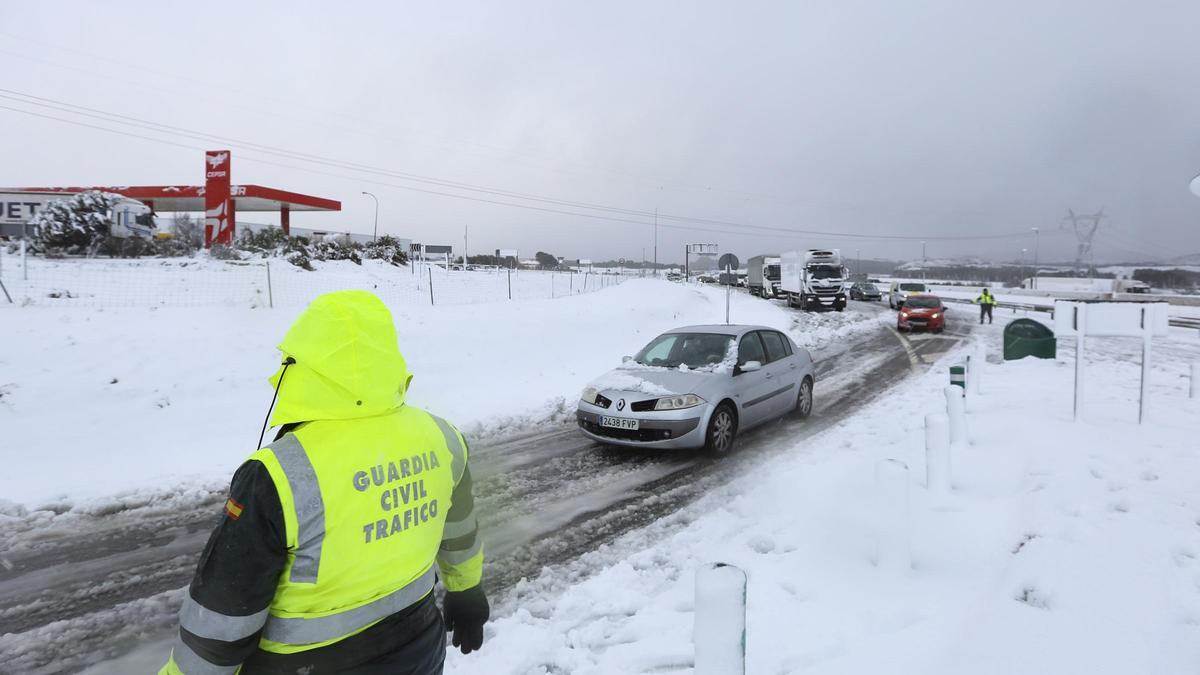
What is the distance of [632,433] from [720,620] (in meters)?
5.01

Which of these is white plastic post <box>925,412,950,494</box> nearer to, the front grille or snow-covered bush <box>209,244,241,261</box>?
the front grille

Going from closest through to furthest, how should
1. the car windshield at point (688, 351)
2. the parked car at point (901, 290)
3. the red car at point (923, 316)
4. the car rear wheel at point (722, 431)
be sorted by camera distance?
the car rear wheel at point (722, 431), the car windshield at point (688, 351), the red car at point (923, 316), the parked car at point (901, 290)

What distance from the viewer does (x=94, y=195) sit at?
22828 mm

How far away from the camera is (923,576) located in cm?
398

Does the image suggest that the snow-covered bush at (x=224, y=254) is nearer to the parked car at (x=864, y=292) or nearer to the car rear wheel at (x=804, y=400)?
the car rear wheel at (x=804, y=400)

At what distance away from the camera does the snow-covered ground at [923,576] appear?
125 inches

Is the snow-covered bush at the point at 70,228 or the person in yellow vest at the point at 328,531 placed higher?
the snow-covered bush at the point at 70,228

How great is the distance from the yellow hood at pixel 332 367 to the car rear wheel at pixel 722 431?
5799mm

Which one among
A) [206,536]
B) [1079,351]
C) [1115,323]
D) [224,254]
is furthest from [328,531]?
[224,254]

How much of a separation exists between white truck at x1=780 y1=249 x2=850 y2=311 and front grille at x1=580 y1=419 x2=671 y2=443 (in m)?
27.9


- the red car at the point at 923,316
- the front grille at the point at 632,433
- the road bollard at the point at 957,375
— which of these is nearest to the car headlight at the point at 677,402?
the front grille at the point at 632,433

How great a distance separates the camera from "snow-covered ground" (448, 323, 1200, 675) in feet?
10.4

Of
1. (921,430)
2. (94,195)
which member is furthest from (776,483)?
(94,195)

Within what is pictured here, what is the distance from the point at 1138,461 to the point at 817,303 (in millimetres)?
27913
